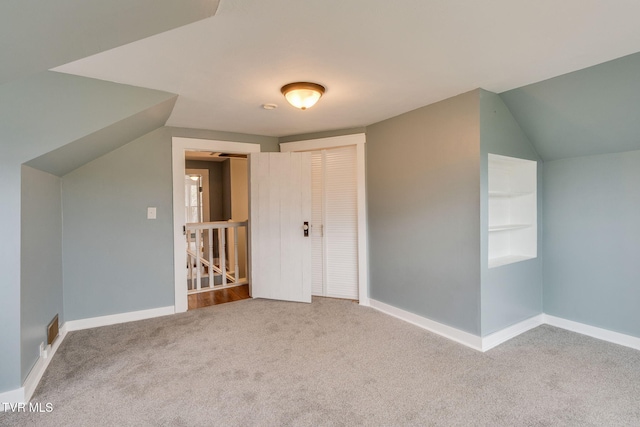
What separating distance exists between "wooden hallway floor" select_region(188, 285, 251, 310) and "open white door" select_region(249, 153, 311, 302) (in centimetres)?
30

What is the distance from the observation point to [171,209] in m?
3.58

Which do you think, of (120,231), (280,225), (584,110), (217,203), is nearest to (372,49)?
(584,110)

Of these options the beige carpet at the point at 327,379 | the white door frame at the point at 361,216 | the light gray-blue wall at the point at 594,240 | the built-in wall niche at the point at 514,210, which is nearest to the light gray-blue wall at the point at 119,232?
the beige carpet at the point at 327,379

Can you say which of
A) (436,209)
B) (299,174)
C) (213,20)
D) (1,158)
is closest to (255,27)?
(213,20)

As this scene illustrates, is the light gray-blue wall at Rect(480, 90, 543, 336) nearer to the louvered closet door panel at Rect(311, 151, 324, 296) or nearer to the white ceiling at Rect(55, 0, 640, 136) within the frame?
the white ceiling at Rect(55, 0, 640, 136)

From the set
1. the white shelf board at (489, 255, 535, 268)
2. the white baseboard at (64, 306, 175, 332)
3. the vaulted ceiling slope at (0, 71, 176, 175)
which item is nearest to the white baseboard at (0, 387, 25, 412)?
the white baseboard at (64, 306, 175, 332)

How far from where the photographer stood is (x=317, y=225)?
4.27 m

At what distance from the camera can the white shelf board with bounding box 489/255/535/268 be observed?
2838 mm

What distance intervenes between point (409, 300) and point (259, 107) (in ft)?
8.17

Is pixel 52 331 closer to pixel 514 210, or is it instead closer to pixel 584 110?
pixel 514 210

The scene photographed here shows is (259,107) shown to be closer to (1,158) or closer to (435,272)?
(1,158)

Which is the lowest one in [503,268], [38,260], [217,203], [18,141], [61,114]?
[503,268]

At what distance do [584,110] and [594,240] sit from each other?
3.98ft

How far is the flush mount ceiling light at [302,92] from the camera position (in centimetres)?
241
